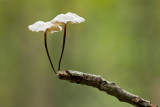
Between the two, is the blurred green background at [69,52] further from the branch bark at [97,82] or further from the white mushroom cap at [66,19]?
the white mushroom cap at [66,19]

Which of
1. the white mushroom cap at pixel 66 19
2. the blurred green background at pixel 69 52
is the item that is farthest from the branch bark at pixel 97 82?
the blurred green background at pixel 69 52

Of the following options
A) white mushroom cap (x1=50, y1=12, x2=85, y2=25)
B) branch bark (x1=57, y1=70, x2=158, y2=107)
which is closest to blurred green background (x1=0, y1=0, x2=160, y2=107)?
branch bark (x1=57, y1=70, x2=158, y2=107)

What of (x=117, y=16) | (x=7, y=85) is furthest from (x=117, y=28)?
(x=7, y=85)

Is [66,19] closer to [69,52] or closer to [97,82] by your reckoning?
[97,82]

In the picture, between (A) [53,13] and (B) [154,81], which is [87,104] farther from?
(A) [53,13]

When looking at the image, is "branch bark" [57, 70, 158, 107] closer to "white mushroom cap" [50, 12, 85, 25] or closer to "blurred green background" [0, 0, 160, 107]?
"white mushroom cap" [50, 12, 85, 25]

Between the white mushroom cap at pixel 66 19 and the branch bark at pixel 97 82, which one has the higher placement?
the white mushroom cap at pixel 66 19

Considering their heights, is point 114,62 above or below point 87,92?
above

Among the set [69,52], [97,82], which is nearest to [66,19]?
[97,82]
